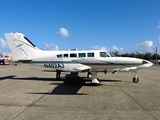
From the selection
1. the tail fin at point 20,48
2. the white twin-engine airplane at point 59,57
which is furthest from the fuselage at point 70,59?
the tail fin at point 20,48

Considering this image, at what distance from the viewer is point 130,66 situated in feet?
36.2

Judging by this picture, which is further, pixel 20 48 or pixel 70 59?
pixel 20 48

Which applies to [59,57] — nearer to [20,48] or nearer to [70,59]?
[70,59]

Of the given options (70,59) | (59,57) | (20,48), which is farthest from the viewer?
(20,48)

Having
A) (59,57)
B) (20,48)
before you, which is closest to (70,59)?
(59,57)

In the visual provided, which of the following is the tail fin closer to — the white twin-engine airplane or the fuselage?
the white twin-engine airplane

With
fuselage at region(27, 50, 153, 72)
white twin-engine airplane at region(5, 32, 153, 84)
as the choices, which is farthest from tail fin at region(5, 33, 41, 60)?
fuselage at region(27, 50, 153, 72)

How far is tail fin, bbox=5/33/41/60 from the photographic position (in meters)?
14.4

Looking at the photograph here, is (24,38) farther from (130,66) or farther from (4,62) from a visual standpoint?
(4,62)

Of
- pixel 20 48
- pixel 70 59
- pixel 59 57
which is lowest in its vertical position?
pixel 70 59

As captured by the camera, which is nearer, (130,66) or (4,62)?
(130,66)

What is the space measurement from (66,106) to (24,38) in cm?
979

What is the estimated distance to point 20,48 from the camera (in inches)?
566

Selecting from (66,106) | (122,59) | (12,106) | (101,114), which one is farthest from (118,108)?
(122,59)
